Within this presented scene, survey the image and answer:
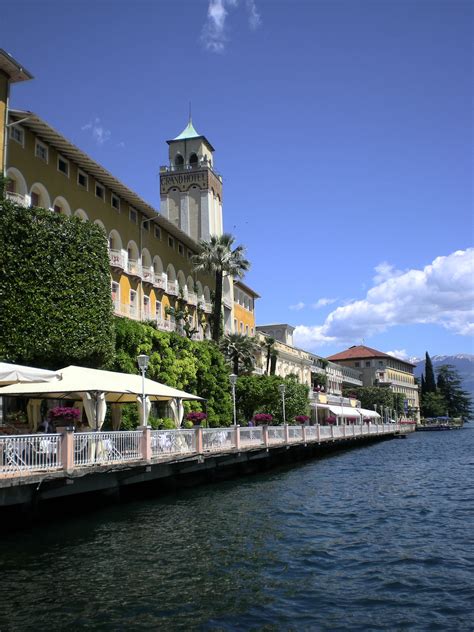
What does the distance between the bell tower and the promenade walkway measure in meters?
32.6

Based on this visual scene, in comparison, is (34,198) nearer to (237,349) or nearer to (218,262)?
(218,262)

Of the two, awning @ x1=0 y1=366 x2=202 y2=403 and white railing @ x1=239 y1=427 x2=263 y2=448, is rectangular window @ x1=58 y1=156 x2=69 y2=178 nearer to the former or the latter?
awning @ x1=0 y1=366 x2=202 y2=403

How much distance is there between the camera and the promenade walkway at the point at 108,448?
1436 centimetres

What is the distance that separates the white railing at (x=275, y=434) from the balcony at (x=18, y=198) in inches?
615

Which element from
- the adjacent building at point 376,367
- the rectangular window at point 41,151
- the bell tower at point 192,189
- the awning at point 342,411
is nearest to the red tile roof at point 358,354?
the adjacent building at point 376,367

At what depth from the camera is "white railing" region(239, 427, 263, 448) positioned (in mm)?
29234

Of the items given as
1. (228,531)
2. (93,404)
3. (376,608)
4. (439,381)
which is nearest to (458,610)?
(376,608)

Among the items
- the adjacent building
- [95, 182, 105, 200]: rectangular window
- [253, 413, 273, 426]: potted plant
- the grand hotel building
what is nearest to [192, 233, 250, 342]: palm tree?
the grand hotel building

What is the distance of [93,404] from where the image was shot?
19.5m

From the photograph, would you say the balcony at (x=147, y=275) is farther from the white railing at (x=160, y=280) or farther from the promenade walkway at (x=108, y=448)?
the promenade walkway at (x=108, y=448)

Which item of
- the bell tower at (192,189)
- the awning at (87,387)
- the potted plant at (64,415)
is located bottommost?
the potted plant at (64,415)

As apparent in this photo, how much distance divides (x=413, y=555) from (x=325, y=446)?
35563 millimetres

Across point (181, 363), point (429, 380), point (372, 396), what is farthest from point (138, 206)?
point (429, 380)

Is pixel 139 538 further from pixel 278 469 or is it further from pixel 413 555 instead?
pixel 278 469
